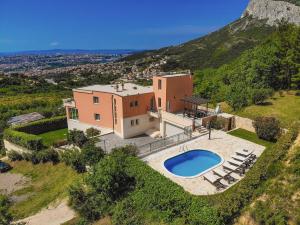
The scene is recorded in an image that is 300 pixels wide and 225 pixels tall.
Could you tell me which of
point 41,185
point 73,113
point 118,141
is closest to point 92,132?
point 118,141

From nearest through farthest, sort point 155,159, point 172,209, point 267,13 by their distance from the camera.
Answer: point 172,209 < point 155,159 < point 267,13

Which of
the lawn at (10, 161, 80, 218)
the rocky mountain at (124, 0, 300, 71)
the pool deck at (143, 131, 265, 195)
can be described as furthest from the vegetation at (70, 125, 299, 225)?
the rocky mountain at (124, 0, 300, 71)

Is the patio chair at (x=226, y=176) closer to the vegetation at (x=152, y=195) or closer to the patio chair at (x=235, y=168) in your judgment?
the patio chair at (x=235, y=168)

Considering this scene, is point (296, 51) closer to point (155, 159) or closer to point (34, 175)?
point (155, 159)

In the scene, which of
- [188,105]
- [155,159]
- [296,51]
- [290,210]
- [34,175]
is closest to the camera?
[290,210]

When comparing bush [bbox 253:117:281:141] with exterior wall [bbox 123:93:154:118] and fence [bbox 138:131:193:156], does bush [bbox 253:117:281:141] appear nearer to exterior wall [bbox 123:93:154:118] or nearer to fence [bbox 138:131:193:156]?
fence [bbox 138:131:193:156]

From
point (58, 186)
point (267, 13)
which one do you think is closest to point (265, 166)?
point (58, 186)

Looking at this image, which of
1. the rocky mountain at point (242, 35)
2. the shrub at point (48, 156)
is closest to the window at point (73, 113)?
the shrub at point (48, 156)
